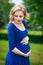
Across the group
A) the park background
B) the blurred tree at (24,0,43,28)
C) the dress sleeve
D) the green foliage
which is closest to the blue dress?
the dress sleeve

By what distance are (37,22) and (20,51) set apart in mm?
6663

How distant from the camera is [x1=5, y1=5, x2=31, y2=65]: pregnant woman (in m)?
3.44

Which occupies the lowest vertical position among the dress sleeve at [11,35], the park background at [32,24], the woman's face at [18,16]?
the park background at [32,24]

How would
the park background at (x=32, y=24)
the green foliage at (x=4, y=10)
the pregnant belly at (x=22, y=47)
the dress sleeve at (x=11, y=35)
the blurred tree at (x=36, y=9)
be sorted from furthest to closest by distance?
the green foliage at (x=4, y=10)
the park background at (x=32, y=24)
the blurred tree at (x=36, y=9)
the pregnant belly at (x=22, y=47)
the dress sleeve at (x=11, y=35)

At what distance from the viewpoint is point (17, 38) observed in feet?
11.5

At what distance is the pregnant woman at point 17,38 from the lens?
3.44 metres

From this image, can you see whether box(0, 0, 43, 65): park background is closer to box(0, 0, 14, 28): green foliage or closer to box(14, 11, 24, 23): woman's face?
box(0, 0, 14, 28): green foliage

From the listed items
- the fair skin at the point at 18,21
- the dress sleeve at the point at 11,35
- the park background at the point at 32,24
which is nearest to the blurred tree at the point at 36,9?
the park background at the point at 32,24

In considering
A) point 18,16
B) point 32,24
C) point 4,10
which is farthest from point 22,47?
point 4,10

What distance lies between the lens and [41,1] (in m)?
9.21

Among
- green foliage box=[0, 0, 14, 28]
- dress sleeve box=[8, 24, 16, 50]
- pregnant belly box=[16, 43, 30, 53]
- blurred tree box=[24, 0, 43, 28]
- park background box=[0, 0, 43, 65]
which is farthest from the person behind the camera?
green foliage box=[0, 0, 14, 28]

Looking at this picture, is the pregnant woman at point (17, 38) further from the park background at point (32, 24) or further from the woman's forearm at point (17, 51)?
the park background at point (32, 24)

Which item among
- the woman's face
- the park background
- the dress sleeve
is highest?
the woman's face

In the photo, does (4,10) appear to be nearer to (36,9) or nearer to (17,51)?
(36,9)
